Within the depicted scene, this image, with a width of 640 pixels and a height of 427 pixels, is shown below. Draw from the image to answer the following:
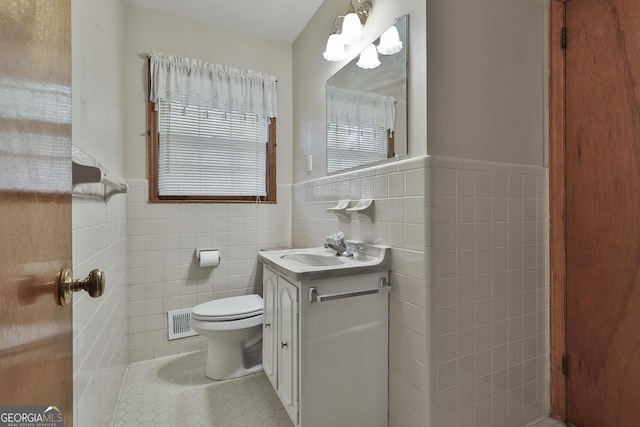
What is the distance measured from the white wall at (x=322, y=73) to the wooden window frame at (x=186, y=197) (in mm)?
194

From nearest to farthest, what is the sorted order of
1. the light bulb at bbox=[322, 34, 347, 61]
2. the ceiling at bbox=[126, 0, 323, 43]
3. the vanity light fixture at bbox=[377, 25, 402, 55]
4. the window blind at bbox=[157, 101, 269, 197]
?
the vanity light fixture at bbox=[377, 25, 402, 55] → the light bulb at bbox=[322, 34, 347, 61] → the ceiling at bbox=[126, 0, 323, 43] → the window blind at bbox=[157, 101, 269, 197]

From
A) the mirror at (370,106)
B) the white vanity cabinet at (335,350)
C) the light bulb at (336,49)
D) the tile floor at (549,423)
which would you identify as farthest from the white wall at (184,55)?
the tile floor at (549,423)

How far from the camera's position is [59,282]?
533 mm

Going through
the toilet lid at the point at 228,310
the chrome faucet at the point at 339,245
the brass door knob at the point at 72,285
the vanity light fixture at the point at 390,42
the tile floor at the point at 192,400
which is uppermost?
the vanity light fixture at the point at 390,42

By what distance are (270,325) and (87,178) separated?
1209 mm

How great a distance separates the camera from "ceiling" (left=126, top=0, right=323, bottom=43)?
2164 millimetres

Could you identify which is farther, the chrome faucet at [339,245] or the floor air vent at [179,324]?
the floor air vent at [179,324]

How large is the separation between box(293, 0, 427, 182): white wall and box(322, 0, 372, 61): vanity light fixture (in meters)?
0.05

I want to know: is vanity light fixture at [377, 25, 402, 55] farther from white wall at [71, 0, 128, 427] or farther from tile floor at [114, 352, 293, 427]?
tile floor at [114, 352, 293, 427]

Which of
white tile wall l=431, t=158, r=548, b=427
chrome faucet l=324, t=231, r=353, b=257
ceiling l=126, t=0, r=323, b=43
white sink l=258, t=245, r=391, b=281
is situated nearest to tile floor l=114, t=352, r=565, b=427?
white tile wall l=431, t=158, r=548, b=427

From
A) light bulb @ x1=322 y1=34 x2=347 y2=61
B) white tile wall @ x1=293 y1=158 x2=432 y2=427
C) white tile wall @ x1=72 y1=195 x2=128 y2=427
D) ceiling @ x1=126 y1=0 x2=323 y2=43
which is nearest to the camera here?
white tile wall @ x1=72 y1=195 x2=128 y2=427

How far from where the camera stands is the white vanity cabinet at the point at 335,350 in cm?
132

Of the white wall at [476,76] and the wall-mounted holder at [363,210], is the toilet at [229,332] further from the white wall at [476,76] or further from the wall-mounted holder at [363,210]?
the white wall at [476,76]

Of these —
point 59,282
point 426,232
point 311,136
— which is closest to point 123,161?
point 311,136
